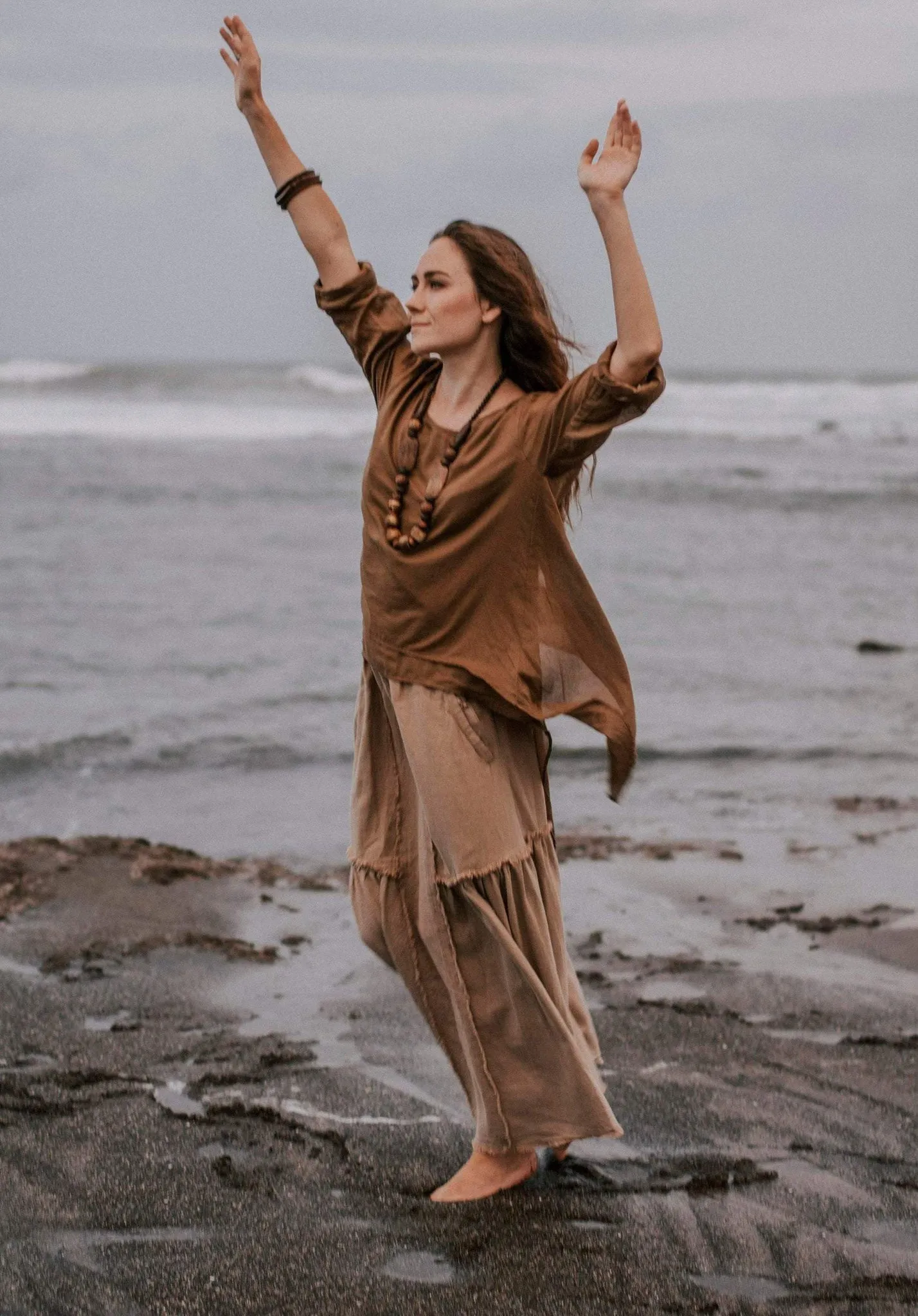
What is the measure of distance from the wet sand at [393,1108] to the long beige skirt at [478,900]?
232 mm

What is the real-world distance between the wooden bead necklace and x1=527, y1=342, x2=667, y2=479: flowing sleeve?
0.14m

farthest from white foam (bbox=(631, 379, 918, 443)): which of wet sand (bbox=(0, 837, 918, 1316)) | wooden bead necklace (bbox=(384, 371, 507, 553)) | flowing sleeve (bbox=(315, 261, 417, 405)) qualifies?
wooden bead necklace (bbox=(384, 371, 507, 553))

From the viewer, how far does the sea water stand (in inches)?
292

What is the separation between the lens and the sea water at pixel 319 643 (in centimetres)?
743

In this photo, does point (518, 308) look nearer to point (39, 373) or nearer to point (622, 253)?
point (622, 253)

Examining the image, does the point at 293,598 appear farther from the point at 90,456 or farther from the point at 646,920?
the point at 90,456

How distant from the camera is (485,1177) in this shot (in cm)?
364

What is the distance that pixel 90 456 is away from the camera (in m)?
24.6

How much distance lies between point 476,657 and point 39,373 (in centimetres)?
4361

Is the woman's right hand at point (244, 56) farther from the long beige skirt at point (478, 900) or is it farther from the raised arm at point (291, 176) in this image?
the long beige skirt at point (478, 900)

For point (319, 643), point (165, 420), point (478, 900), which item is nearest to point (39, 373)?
point (165, 420)

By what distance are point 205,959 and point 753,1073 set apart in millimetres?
1786

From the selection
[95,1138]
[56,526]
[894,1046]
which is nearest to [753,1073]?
[894,1046]

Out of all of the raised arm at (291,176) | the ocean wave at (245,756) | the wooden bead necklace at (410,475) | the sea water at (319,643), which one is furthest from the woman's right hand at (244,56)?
the ocean wave at (245,756)
